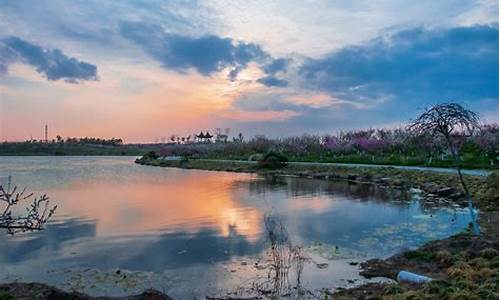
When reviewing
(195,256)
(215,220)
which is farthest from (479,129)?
(215,220)

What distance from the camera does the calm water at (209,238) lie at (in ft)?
26.2

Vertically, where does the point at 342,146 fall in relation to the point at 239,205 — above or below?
above

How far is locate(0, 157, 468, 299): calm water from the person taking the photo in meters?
7.98

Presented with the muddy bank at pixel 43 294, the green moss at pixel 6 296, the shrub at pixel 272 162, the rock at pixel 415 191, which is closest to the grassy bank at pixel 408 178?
the rock at pixel 415 191

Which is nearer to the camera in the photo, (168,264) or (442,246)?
(168,264)

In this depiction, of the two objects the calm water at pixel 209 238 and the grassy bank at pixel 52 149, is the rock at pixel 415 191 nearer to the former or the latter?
the calm water at pixel 209 238

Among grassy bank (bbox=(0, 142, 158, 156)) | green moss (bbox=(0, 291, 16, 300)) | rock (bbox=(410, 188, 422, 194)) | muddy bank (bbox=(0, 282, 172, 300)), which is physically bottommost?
muddy bank (bbox=(0, 282, 172, 300))

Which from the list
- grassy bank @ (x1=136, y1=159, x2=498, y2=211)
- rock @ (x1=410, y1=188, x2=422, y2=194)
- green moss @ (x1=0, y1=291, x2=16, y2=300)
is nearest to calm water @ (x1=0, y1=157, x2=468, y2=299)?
green moss @ (x1=0, y1=291, x2=16, y2=300)

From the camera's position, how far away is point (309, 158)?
44.4m

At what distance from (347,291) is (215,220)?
7.51 metres

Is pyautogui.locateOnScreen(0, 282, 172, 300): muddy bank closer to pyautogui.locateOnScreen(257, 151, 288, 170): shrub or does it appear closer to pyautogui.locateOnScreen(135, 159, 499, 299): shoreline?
pyautogui.locateOnScreen(135, 159, 499, 299): shoreline

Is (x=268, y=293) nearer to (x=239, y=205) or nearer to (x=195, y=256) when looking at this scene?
(x=195, y=256)

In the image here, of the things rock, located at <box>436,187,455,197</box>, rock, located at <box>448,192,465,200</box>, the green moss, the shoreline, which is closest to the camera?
the green moss

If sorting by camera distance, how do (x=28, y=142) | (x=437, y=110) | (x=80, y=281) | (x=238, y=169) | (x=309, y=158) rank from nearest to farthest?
1. (x=80, y=281)
2. (x=437, y=110)
3. (x=238, y=169)
4. (x=309, y=158)
5. (x=28, y=142)
